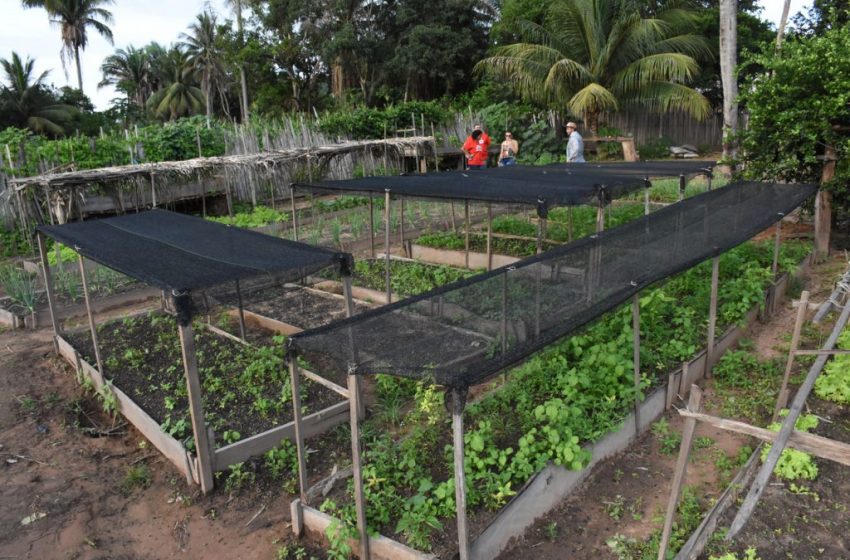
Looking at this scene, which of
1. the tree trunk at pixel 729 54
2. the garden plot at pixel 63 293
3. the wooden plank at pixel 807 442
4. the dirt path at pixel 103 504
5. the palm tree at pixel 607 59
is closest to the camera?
the wooden plank at pixel 807 442

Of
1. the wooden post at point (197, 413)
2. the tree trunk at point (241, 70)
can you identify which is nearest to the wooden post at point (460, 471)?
the wooden post at point (197, 413)

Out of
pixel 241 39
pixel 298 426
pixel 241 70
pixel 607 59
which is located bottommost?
pixel 298 426

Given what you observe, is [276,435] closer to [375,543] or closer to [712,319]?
[375,543]

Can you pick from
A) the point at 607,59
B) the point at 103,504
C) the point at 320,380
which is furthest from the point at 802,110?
the point at 607,59

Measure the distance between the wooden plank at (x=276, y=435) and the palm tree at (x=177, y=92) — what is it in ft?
135

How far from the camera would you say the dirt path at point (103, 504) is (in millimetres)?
3783

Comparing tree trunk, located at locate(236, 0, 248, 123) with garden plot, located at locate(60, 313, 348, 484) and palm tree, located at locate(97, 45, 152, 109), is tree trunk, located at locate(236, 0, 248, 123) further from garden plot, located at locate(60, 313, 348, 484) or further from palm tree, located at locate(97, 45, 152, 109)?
garden plot, located at locate(60, 313, 348, 484)

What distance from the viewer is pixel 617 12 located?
1870 centimetres

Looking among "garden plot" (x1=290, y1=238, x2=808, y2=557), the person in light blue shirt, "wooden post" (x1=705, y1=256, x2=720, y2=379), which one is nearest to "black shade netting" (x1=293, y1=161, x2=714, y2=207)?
"garden plot" (x1=290, y1=238, x2=808, y2=557)

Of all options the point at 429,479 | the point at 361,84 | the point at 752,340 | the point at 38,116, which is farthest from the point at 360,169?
the point at 38,116

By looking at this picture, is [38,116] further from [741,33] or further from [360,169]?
[741,33]

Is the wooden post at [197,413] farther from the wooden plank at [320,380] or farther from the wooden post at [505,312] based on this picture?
the wooden post at [505,312]

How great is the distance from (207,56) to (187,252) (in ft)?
129

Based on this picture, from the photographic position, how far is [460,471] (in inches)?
119
